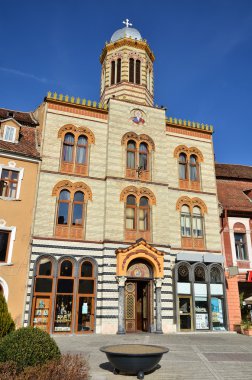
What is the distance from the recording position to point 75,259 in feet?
66.4

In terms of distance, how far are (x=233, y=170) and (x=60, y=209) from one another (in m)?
16.5

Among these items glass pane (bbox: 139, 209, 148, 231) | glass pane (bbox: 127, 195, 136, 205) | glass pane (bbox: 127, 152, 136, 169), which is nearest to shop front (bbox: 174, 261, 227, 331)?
glass pane (bbox: 139, 209, 148, 231)

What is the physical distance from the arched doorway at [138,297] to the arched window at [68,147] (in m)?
7.97

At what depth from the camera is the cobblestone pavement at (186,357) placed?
32.6 ft

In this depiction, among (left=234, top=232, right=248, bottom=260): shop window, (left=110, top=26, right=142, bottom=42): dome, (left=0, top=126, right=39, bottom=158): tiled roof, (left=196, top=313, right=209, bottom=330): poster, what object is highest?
(left=110, top=26, right=142, bottom=42): dome

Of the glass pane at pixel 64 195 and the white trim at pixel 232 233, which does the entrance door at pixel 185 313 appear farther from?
the glass pane at pixel 64 195

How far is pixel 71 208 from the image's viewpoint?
69.5 feet

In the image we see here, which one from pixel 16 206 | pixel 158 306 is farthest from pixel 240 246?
pixel 16 206

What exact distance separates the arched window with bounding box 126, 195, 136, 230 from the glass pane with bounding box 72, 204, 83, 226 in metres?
3.11

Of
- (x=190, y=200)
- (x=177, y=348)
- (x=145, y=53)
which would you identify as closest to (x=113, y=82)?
(x=145, y=53)

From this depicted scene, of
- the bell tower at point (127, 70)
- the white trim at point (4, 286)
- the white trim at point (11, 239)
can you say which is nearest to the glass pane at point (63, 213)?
the white trim at point (11, 239)

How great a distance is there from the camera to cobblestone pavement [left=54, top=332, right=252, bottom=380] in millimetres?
9930

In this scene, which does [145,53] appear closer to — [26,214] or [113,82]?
[113,82]

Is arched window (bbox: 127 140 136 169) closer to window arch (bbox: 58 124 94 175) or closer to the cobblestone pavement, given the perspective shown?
window arch (bbox: 58 124 94 175)
